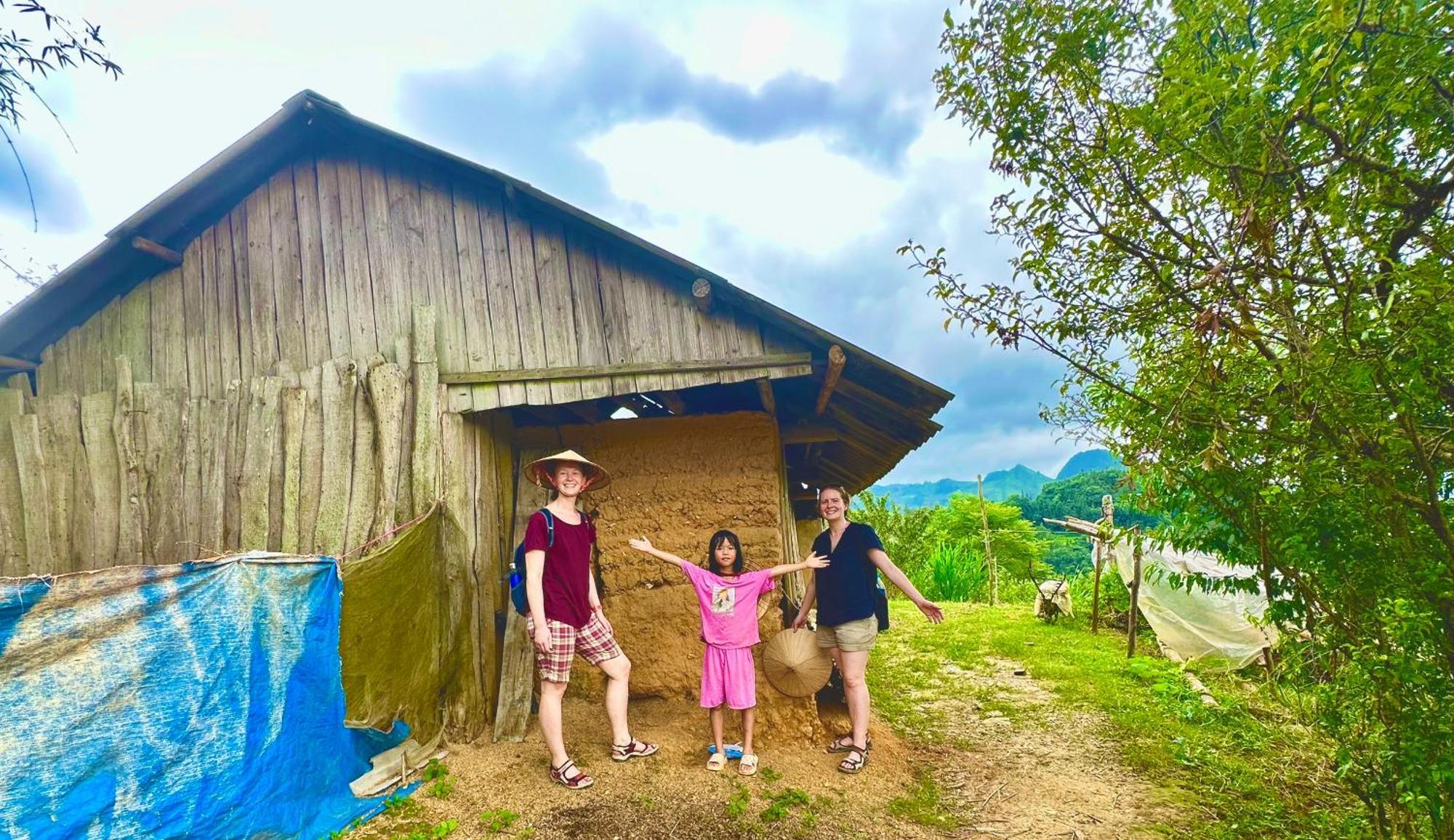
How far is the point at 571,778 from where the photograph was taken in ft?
12.2

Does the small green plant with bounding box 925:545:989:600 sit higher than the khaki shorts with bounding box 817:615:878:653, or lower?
lower

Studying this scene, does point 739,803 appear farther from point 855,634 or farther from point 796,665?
point 855,634

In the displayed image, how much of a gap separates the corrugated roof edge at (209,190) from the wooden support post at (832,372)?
0.07m

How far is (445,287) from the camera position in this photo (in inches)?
197

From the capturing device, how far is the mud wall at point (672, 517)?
5008 mm

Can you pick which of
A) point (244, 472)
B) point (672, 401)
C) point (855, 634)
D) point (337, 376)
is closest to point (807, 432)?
point (672, 401)

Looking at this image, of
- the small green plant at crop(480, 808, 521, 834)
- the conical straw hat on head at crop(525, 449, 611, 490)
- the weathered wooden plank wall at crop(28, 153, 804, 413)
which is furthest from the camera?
the weathered wooden plank wall at crop(28, 153, 804, 413)

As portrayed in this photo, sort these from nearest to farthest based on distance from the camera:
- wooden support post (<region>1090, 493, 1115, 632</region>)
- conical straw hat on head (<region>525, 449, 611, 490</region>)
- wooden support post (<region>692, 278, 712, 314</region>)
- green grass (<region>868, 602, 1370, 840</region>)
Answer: green grass (<region>868, 602, 1370, 840</region>) → conical straw hat on head (<region>525, 449, 611, 490</region>) → wooden support post (<region>692, 278, 712, 314</region>) → wooden support post (<region>1090, 493, 1115, 632</region>)

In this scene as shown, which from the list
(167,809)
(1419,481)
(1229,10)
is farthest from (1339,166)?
(167,809)

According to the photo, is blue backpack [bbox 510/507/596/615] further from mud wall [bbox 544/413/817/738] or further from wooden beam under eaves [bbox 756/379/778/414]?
wooden beam under eaves [bbox 756/379/778/414]

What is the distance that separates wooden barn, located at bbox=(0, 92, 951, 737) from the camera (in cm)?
459

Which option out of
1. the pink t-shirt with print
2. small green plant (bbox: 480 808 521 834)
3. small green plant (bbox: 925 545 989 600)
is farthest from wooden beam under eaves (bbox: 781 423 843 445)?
small green plant (bbox: 925 545 989 600)

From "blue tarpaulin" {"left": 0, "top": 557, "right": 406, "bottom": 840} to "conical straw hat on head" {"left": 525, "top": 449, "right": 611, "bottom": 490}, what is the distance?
4.18ft

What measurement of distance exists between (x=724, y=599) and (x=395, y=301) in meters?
3.31
